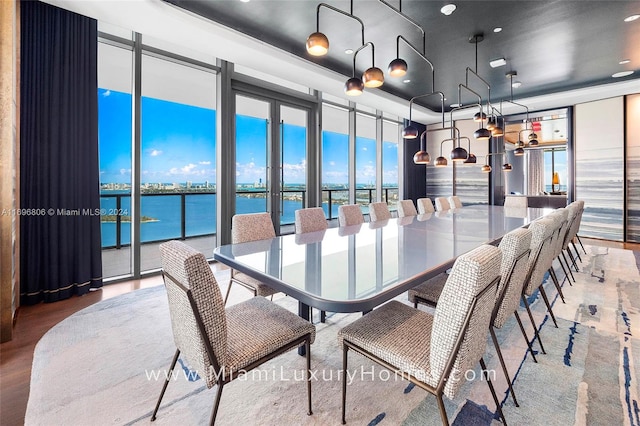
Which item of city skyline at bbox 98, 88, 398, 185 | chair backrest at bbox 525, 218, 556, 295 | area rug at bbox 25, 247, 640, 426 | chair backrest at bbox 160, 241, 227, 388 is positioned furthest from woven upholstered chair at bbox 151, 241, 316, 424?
city skyline at bbox 98, 88, 398, 185

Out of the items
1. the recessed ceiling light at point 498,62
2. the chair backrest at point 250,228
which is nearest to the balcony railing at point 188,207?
the chair backrest at point 250,228

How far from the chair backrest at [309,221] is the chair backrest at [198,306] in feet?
5.69

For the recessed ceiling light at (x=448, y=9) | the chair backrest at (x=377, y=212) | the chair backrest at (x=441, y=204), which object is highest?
the recessed ceiling light at (x=448, y=9)

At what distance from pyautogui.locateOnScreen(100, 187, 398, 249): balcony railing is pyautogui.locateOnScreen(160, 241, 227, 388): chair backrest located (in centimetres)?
352

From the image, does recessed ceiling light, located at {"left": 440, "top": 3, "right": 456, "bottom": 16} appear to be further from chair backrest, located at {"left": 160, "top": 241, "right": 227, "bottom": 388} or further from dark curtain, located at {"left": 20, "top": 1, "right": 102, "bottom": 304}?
dark curtain, located at {"left": 20, "top": 1, "right": 102, "bottom": 304}

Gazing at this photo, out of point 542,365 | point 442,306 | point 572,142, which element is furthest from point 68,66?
point 572,142

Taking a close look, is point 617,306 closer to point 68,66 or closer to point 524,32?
point 524,32

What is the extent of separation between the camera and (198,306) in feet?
3.85

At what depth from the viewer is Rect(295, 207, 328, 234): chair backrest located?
3.03 m

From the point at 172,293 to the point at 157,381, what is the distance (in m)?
0.89

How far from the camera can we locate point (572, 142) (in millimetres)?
6605

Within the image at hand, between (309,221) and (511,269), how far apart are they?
1910 mm

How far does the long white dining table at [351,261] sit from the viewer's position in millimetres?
1282

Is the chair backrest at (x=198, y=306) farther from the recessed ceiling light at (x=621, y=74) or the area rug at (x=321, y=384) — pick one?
the recessed ceiling light at (x=621, y=74)
